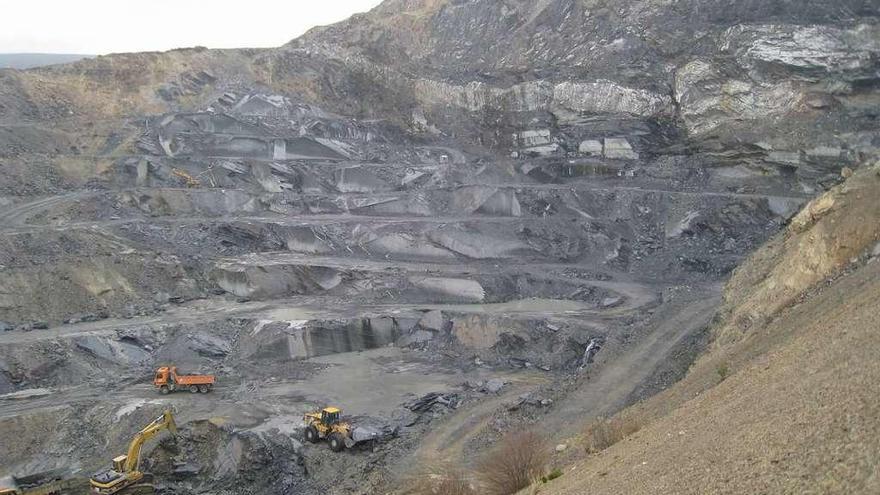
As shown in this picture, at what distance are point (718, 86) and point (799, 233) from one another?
19127 mm

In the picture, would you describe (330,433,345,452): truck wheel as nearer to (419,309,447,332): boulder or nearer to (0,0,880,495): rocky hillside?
(0,0,880,495): rocky hillside

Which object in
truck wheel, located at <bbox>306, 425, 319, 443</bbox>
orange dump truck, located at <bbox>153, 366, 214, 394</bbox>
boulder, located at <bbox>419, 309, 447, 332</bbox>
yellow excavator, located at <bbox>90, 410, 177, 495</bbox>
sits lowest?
boulder, located at <bbox>419, 309, 447, 332</bbox>

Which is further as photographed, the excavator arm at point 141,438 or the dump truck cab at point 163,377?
the dump truck cab at point 163,377

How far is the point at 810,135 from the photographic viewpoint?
30.5 m

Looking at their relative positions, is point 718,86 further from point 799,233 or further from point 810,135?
point 799,233

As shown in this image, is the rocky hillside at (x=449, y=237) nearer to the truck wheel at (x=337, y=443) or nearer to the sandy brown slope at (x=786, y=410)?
the sandy brown slope at (x=786, y=410)

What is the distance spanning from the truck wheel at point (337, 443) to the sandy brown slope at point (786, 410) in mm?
6494

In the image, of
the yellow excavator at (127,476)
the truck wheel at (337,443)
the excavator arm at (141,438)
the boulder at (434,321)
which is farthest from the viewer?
the boulder at (434,321)

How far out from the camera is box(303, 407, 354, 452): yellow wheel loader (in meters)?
15.4

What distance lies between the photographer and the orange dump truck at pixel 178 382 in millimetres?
18531

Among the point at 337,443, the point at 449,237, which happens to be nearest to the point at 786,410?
the point at 337,443

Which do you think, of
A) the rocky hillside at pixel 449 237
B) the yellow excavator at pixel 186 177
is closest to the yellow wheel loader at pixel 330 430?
the rocky hillside at pixel 449 237

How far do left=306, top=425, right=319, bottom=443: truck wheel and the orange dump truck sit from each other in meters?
4.32

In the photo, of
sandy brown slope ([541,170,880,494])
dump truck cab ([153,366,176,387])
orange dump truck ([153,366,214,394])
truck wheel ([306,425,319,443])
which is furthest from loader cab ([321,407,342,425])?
sandy brown slope ([541,170,880,494])
